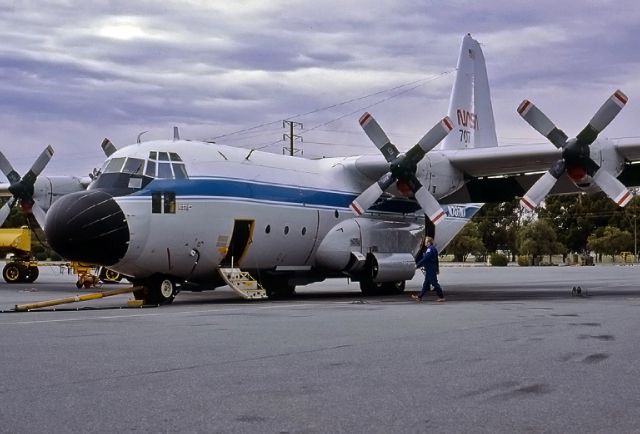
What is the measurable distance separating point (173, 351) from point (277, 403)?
11.1ft

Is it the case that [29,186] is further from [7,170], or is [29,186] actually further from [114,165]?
[114,165]

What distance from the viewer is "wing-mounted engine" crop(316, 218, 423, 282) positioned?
78.1 ft

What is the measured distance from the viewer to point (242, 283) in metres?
20.8

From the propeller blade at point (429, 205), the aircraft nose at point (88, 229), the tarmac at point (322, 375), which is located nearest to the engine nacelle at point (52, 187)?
the aircraft nose at point (88, 229)

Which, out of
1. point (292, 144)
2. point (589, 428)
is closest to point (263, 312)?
point (589, 428)

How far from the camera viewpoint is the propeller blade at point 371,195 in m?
23.8

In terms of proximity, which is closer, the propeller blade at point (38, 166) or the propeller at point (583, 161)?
the propeller at point (583, 161)

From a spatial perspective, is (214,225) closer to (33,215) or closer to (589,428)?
(33,215)

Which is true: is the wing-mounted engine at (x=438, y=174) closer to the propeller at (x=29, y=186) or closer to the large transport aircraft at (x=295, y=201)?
the large transport aircraft at (x=295, y=201)

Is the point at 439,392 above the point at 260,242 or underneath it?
underneath

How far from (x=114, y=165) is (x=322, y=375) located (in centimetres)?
1312

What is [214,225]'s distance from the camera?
20219 millimetres

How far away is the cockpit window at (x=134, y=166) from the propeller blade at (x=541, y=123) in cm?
1087

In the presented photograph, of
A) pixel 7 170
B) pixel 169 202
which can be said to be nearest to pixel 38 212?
pixel 7 170
